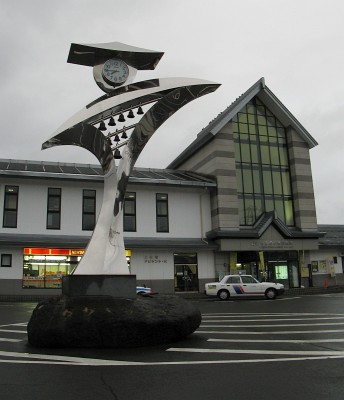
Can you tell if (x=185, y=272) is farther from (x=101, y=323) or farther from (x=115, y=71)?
(x=101, y=323)

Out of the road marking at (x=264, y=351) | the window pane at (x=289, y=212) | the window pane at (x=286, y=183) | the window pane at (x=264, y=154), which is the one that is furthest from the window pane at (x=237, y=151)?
the road marking at (x=264, y=351)

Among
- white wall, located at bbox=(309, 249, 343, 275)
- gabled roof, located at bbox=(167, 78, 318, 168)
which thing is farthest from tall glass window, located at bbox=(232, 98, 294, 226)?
white wall, located at bbox=(309, 249, 343, 275)

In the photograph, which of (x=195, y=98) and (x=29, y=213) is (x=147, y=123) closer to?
(x=195, y=98)

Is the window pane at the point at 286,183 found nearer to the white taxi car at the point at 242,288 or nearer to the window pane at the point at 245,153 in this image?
the window pane at the point at 245,153

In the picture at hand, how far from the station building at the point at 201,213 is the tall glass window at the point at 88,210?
0.07m

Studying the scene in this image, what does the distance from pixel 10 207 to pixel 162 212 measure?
34.5 feet

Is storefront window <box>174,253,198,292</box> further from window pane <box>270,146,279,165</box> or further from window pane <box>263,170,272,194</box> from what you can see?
window pane <box>270,146,279,165</box>

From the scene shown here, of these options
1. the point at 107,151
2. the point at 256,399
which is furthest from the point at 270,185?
the point at 256,399

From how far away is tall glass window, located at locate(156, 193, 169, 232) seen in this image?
102ft

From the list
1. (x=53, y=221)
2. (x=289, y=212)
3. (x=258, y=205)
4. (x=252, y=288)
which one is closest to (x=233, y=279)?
(x=252, y=288)

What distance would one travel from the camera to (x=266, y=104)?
36188mm

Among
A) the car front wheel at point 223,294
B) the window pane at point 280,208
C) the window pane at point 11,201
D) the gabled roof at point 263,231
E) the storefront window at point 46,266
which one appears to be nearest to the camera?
the car front wheel at point 223,294

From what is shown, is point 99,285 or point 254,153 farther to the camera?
point 254,153

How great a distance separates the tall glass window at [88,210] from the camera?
2955 cm
